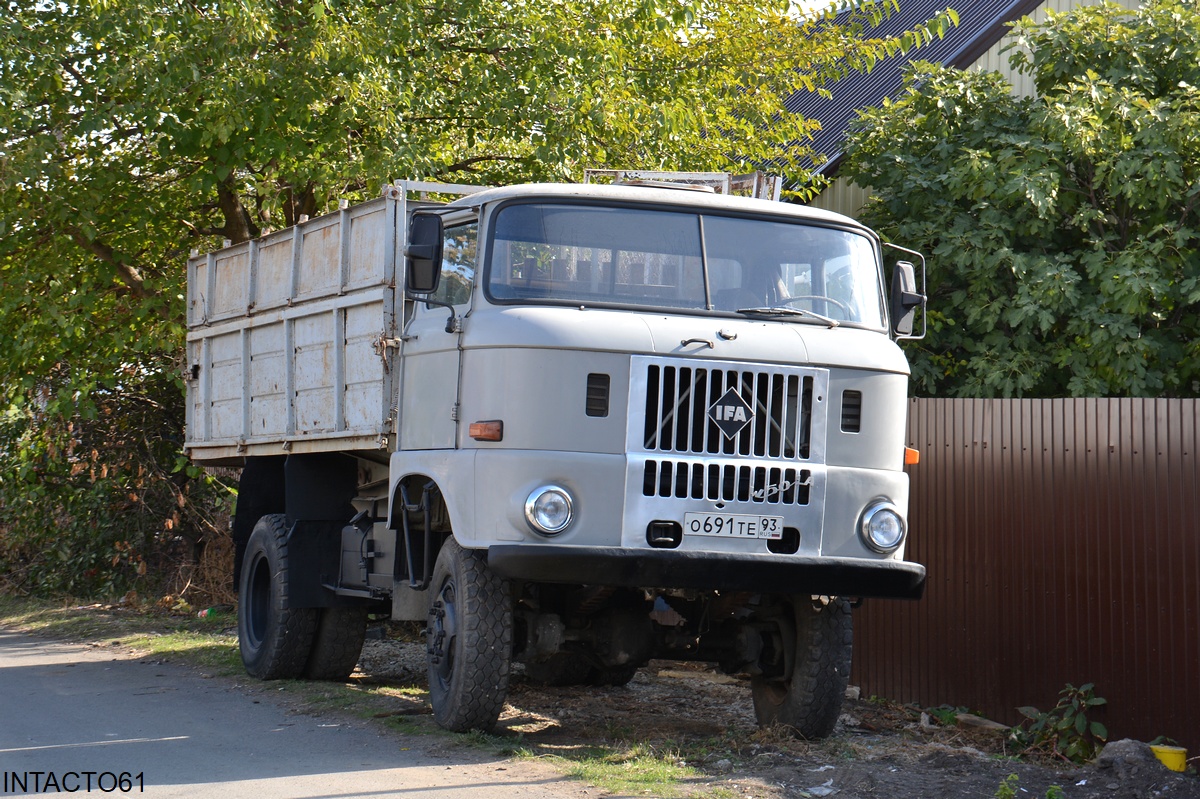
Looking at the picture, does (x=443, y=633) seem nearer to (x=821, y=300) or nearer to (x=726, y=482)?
(x=726, y=482)

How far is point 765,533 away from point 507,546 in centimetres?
126

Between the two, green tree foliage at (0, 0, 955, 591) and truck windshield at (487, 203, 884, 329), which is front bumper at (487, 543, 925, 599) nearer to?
truck windshield at (487, 203, 884, 329)

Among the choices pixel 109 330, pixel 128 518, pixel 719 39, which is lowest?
pixel 128 518

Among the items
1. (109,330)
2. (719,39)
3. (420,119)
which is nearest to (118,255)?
(109,330)

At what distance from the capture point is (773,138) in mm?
13953

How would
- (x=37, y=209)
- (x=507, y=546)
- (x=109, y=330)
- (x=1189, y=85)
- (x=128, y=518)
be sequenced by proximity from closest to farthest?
(x=507, y=546) → (x=1189, y=85) → (x=37, y=209) → (x=109, y=330) → (x=128, y=518)

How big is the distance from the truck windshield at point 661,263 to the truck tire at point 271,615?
335 centimetres

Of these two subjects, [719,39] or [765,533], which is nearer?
[765,533]

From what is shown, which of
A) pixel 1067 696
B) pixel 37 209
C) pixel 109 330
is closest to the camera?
pixel 1067 696

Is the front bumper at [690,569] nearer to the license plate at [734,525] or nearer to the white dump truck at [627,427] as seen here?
the white dump truck at [627,427]

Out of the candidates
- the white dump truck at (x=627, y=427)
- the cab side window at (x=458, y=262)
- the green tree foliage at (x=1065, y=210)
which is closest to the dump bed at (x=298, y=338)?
the white dump truck at (x=627, y=427)

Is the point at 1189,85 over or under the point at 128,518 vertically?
over

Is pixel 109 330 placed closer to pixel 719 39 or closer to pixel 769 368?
pixel 719 39

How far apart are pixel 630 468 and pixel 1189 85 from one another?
6981 mm
